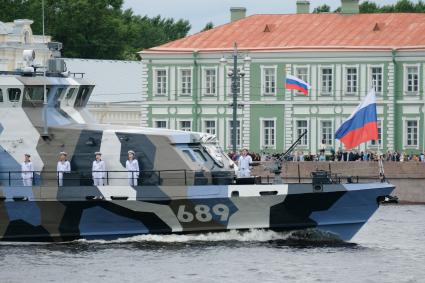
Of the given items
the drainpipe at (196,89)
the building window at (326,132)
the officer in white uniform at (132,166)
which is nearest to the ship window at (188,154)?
the officer in white uniform at (132,166)

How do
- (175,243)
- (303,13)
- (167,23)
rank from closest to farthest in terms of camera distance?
(175,243) < (303,13) < (167,23)

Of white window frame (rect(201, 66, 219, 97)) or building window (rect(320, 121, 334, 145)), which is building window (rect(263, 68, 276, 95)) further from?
building window (rect(320, 121, 334, 145))

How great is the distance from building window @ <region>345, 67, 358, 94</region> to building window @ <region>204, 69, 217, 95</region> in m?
6.30

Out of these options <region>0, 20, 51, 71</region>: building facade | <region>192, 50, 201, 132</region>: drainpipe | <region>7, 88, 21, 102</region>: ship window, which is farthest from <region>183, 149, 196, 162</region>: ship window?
<region>0, 20, 51, 71</region>: building facade

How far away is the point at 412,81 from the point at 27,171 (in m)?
36.8

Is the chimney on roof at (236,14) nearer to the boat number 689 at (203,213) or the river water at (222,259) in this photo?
the river water at (222,259)

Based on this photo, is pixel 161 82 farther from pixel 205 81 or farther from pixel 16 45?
pixel 16 45

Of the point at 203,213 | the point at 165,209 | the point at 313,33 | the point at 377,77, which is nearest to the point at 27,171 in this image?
the point at 165,209

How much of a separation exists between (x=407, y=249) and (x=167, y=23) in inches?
3778

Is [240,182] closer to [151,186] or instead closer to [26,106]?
[151,186]

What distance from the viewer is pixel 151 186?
45594mm

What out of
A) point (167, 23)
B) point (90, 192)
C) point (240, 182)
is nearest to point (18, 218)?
point (90, 192)

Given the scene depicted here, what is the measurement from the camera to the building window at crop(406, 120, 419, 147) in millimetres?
79250

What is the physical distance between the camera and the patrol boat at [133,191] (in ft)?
150
